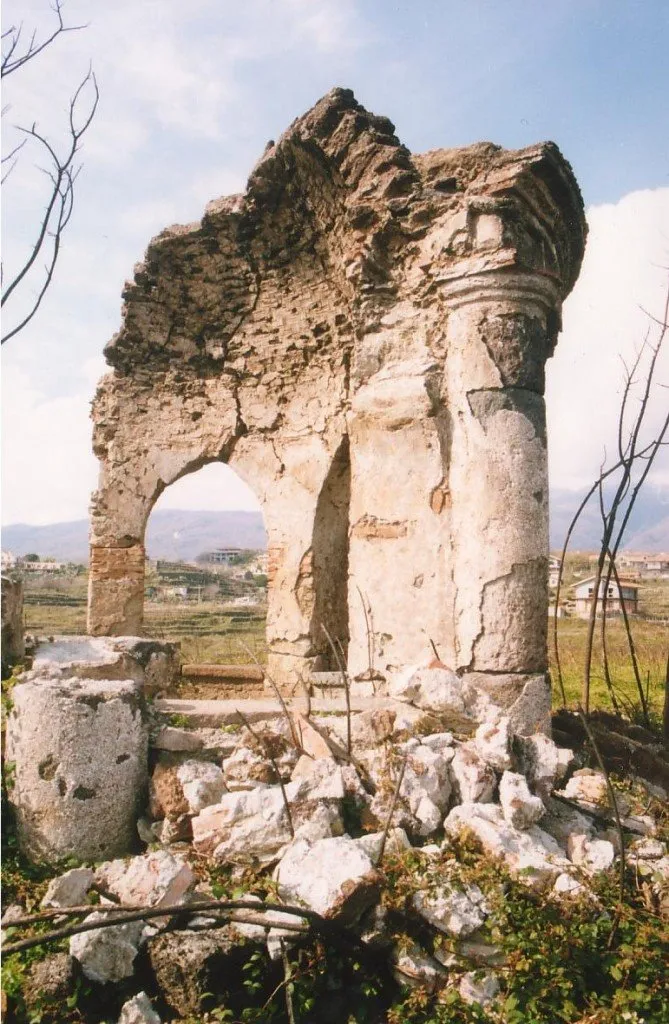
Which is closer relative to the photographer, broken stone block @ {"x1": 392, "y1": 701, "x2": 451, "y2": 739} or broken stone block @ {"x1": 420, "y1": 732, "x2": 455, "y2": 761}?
broken stone block @ {"x1": 420, "y1": 732, "x2": 455, "y2": 761}

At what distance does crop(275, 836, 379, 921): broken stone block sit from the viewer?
3076mm

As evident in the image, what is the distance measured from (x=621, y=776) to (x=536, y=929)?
6.36ft

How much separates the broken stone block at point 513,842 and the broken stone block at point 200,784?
3.71 ft

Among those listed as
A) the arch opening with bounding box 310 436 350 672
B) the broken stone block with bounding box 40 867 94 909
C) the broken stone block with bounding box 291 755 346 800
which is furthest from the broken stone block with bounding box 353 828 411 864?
the arch opening with bounding box 310 436 350 672

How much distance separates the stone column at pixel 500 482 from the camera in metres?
5.36

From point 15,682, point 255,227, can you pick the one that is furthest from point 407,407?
point 15,682

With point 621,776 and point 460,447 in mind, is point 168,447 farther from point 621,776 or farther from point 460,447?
point 621,776

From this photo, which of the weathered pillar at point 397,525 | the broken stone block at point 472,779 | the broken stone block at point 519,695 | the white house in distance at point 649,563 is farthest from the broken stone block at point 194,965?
the white house in distance at point 649,563

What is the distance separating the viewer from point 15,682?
4.46m

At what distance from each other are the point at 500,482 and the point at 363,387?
146cm

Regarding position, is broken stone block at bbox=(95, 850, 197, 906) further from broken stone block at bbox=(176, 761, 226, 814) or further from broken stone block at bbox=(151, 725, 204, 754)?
broken stone block at bbox=(151, 725, 204, 754)

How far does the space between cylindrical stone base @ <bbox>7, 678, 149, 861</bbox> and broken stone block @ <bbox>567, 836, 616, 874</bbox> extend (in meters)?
2.13

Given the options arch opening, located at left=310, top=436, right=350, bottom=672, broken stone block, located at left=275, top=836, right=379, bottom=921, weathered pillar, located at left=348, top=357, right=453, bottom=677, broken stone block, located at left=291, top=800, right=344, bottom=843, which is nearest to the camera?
broken stone block, located at left=275, top=836, right=379, bottom=921

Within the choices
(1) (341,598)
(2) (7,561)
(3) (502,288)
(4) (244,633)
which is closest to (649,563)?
(4) (244,633)
